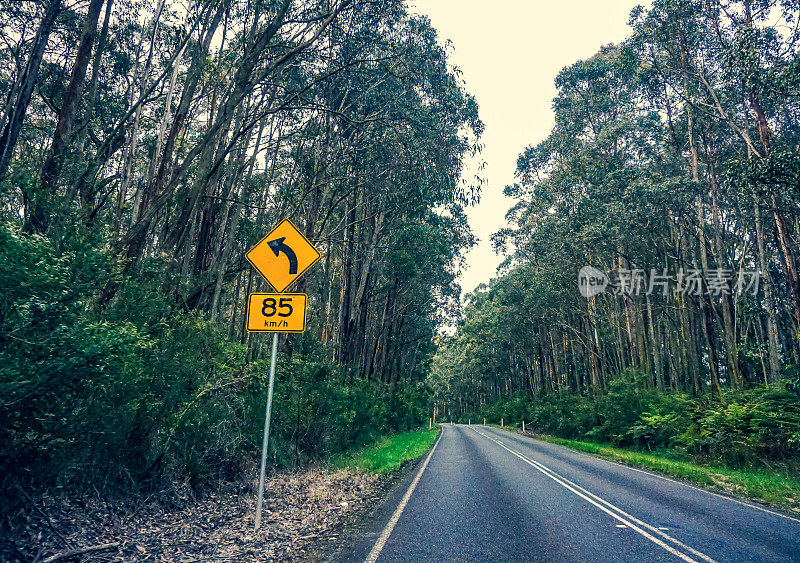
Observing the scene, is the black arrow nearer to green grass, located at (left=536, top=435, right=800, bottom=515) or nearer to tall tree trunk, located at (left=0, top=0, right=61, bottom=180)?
tall tree trunk, located at (left=0, top=0, right=61, bottom=180)

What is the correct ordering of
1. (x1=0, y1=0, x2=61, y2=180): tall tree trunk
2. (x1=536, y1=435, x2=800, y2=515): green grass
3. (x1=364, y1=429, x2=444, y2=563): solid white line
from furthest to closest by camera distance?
(x1=536, y1=435, x2=800, y2=515): green grass, (x1=0, y1=0, x2=61, y2=180): tall tree trunk, (x1=364, y1=429, x2=444, y2=563): solid white line

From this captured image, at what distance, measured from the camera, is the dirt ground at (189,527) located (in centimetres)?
381

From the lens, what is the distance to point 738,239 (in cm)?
2634

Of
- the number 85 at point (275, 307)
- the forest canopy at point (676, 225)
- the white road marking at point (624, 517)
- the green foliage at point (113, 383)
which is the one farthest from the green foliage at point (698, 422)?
the number 85 at point (275, 307)

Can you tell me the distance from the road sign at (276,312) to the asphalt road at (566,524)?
2.81 meters

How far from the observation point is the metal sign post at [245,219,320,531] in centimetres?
590

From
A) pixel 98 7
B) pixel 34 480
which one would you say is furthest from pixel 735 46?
pixel 34 480

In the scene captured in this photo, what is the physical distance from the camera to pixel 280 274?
20.7 feet

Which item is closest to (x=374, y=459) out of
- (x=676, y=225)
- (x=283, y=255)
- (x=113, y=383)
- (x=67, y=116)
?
(x=283, y=255)

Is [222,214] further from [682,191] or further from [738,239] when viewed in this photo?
[738,239]

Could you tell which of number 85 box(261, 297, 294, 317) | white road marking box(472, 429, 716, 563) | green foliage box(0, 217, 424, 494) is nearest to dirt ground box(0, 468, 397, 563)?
green foliage box(0, 217, 424, 494)

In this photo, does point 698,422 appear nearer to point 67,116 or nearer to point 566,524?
point 566,524

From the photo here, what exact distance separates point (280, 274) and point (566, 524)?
5.41 m

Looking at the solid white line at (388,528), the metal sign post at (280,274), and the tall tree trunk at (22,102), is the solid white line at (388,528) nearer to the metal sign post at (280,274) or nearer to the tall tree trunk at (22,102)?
the metal sign post at (280,274)
